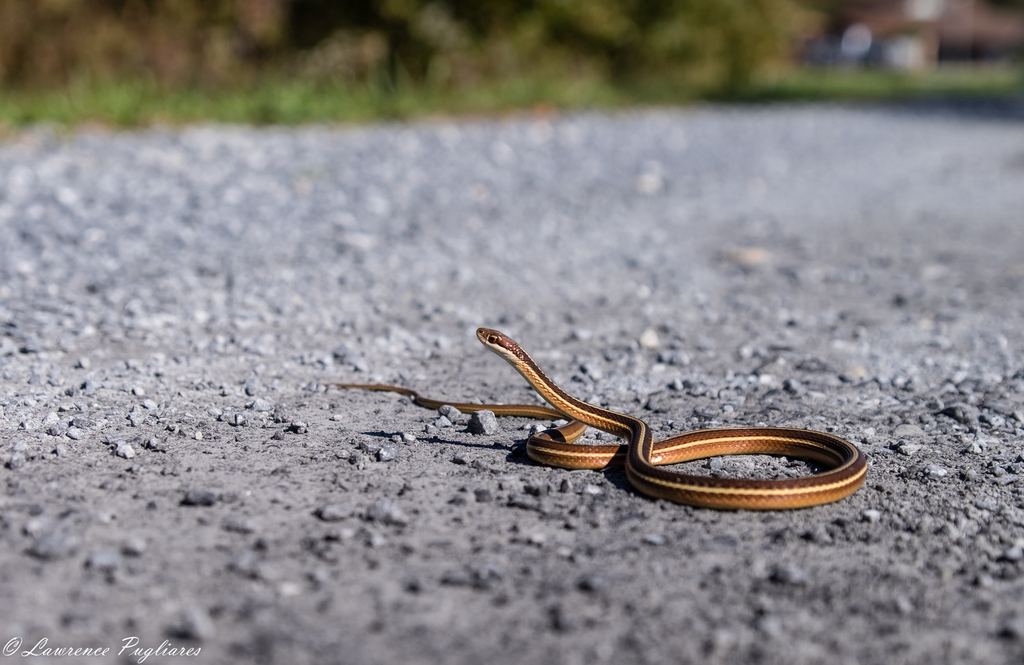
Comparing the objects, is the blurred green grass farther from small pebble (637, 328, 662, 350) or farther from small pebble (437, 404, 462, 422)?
small pebble (437, 404, 462, 422)

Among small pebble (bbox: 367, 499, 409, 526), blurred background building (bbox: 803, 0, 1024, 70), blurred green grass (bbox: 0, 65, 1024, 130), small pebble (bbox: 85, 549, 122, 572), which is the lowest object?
small pebble (bbox: 367, 499, 409, 526)

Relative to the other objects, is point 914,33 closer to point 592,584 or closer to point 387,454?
point 387,454

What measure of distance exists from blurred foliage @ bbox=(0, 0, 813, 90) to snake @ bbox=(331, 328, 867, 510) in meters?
10.1

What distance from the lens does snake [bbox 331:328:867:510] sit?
333 cm

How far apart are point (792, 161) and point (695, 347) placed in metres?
8.13

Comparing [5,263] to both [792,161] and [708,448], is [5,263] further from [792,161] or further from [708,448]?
[792,161]

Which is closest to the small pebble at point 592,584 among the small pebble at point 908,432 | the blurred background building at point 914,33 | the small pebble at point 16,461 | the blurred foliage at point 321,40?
the small pebble at point 908,432

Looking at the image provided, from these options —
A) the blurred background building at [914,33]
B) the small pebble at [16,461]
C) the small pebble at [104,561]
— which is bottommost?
the small pebble at [104,561]

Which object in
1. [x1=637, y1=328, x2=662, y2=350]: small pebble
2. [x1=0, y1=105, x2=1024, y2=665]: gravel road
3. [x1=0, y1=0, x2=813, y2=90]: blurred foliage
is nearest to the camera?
[x1=0, y1=105, x2=1024, y2=665]: gravel road

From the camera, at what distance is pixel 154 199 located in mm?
7613

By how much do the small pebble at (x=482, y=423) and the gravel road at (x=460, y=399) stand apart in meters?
0.03

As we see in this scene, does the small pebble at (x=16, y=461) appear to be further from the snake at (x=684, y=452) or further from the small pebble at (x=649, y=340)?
the small pebble at (x=649, y=340)

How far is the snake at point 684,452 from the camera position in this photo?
10.9 feet

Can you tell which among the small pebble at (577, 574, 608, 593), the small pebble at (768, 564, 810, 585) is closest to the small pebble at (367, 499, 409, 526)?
the small pebble at (577, 574, 608, 593)
